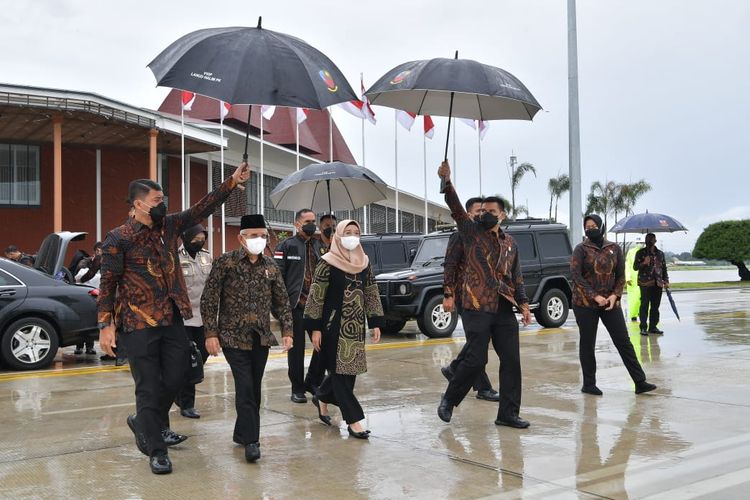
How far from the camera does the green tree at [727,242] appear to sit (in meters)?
39.4

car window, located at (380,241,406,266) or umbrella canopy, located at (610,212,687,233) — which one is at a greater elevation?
umbrella canopy, located at (610,212,687,233)

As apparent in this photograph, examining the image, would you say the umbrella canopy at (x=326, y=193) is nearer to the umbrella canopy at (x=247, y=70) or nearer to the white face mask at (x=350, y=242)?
the white face mask at (x=350, y=242)

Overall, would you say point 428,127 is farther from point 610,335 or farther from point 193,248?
point 193,248

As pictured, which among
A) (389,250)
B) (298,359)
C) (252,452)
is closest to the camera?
(252,452)

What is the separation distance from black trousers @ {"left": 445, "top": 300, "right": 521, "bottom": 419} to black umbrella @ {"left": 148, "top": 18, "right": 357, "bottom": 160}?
7.05ft

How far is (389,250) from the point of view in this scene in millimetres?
16484

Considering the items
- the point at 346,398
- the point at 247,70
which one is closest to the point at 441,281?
the point at 346,398

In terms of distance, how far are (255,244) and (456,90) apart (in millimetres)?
2005

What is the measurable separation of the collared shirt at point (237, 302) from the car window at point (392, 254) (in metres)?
10.6

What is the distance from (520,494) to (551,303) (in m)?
10.7

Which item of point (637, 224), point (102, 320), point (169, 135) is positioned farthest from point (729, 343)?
point (169, 135)

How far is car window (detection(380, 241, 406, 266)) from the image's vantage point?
16391 millimetres

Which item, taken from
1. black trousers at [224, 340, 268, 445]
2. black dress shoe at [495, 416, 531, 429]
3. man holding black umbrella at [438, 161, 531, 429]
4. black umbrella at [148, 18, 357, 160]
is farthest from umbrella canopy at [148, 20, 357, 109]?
black dress shoe at [495, 416, 531, 429]

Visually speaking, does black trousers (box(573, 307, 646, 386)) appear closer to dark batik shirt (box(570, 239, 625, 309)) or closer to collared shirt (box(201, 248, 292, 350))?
dark batik shirt (box(570, 239, 625, 309))
